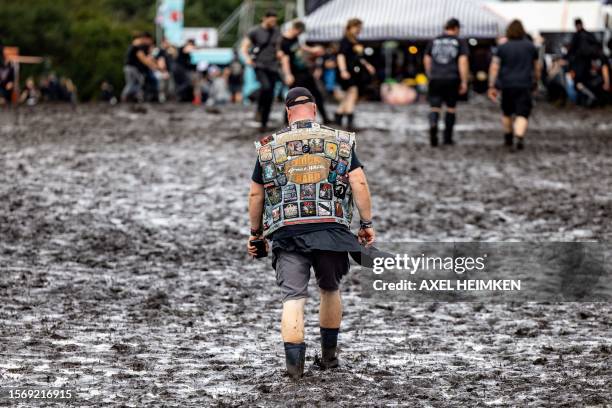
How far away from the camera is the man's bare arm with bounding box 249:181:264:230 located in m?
7.07

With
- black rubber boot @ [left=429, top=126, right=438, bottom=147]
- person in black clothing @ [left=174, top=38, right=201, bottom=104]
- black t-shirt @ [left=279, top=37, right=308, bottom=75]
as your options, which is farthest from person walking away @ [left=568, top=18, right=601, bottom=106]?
person in black clothing @ [left=174, top=38, right=201, bottom=104]

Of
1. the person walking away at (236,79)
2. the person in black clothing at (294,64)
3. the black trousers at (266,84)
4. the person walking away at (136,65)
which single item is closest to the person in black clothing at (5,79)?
the person walking away at (136,65)

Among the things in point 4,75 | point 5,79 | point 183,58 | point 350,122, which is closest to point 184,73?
point 183,58

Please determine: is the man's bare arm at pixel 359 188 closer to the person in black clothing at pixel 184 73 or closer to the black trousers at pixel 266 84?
the black trousers at pixel 266 84

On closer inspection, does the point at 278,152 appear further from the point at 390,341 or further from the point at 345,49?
the point at 345,49

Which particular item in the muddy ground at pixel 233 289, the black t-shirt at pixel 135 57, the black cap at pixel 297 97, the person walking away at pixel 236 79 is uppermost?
the black cap at pixel 297 97

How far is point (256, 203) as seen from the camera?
709 centimetres

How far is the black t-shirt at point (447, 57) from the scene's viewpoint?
19844 mm

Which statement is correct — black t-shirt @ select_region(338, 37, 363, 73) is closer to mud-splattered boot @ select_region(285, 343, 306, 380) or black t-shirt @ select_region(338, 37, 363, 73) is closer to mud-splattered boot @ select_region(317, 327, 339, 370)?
mud-splattered boot @ select_region(317, 327, 339, 370)

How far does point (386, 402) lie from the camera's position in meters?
6.48

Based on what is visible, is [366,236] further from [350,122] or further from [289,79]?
[350,122]

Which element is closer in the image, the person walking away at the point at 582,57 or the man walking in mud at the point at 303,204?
the man walking in mud at the point at 303,204

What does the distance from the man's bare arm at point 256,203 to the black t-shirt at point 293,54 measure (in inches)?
588

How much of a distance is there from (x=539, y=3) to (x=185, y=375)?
37.8 m
